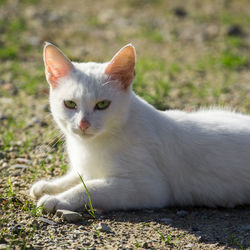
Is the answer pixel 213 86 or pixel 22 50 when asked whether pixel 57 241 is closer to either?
pixel 213 86

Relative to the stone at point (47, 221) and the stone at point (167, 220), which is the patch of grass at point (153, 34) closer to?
the stone at point (167, 220)

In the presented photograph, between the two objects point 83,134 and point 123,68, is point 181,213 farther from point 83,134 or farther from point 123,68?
point 123,68

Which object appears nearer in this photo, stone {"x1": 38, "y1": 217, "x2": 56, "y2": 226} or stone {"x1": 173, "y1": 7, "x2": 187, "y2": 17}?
stone {"x1": 38, "y1": 217, "x2": 56, "y2": 226}

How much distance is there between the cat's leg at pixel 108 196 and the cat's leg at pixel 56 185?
29 centimetres

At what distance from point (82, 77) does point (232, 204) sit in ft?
5.38

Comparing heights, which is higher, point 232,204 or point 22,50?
point 22,50

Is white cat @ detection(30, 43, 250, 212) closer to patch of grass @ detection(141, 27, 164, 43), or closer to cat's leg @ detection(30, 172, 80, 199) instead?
cat's leg @ detection(30, 172, 80, 199)

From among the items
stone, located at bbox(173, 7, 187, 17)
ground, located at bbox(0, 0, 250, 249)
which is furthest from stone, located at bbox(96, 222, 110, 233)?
stone, located at bbox(173, 7, 187, 17)

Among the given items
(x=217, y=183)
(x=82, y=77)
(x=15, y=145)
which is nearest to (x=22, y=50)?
(x=15, y=145)

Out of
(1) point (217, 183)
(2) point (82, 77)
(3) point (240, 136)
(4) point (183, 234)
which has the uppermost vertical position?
(2) point (82, 77)

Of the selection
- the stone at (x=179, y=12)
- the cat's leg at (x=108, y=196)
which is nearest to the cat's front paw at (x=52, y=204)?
the cat's leg at (x=108, y=196)

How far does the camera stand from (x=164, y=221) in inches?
126

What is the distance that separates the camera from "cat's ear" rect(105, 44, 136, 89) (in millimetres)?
3216

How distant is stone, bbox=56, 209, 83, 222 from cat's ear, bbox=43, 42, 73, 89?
1018mm
